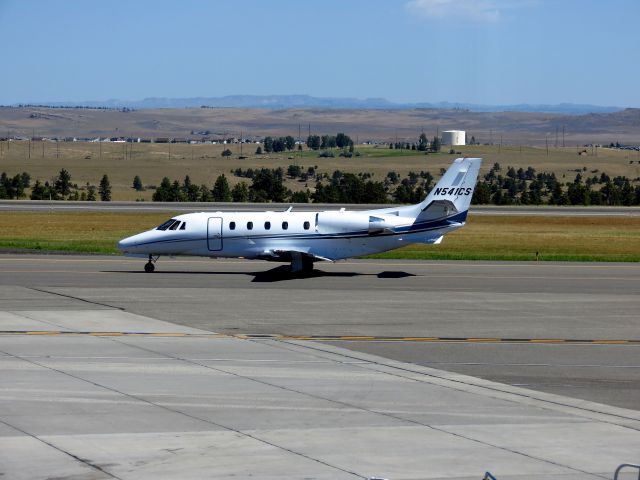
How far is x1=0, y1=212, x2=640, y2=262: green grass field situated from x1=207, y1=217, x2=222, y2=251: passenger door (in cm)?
1076

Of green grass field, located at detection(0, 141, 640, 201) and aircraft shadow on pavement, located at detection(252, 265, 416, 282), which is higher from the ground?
green grass field, located at detection(0, 141, 640, 201)

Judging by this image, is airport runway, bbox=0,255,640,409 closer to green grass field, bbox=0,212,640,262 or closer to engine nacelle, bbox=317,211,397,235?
engine nacelle, bbox=317,211,397,235

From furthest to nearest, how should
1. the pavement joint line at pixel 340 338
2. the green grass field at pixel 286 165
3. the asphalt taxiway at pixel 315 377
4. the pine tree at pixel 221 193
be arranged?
the green grass field at pixel 286 165, the pine tree at pixel 221 193, the pavement joint line at pixel 340 338, the asphalt taxiway at pixel 315 377

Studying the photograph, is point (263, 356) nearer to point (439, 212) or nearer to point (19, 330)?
point (19, 330)

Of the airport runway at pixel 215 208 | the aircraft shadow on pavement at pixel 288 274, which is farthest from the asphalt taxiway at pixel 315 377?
the airport runway at pixel 215 208

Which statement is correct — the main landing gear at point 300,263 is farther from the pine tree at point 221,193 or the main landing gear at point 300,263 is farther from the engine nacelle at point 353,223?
the pine tree at point 221,193

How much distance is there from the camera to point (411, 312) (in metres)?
30.8

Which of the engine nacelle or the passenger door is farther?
the passenger door

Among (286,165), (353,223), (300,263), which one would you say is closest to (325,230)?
(353,223)

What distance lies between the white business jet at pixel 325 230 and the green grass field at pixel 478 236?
916 cm

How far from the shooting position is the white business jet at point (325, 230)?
39.1 metres

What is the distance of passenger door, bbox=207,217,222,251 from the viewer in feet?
132

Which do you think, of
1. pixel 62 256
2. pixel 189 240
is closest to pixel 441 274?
pixel 189 240

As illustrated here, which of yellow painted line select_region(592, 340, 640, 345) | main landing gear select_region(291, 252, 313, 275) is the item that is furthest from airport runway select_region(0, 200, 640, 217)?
yellow painted line select_region(592, 340, 640, 345)
